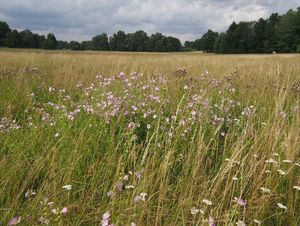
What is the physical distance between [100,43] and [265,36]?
145ft

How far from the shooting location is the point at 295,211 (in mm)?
1995

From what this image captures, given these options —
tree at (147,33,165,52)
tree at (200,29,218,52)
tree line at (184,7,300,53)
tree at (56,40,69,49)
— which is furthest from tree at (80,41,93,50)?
tree line at (184,7,300,53)

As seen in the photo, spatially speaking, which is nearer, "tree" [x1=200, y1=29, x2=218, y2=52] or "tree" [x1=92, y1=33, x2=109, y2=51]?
"tree" [x1=200, y1=29, x2=218, y2=52]

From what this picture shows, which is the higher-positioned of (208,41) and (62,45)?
(208,41)

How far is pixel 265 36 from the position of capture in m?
69.9

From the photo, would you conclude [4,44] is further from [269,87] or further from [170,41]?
[269,87]

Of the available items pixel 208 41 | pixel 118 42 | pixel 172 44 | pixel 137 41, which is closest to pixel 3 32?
pixel 118 42

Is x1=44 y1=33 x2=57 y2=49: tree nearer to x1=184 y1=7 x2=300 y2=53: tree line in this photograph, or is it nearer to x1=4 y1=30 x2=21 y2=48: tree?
x1=4 y1=30 x2=21 y2=48: tree

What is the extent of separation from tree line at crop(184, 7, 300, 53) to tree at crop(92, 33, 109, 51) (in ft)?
103

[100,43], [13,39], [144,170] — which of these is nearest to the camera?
[144,170]

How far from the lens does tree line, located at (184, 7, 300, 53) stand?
2542 inches

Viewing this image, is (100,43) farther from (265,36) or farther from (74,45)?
(265,36)

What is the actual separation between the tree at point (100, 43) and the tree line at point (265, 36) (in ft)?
103

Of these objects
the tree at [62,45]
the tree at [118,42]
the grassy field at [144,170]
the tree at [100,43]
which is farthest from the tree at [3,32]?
the grassy field at [144,170]
